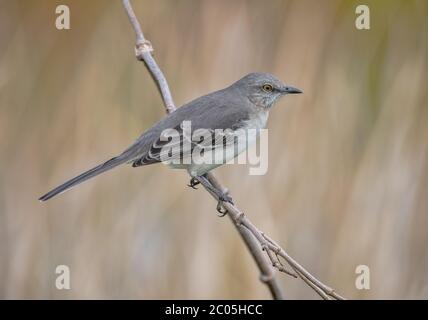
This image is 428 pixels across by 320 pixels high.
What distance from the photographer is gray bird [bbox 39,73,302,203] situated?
12.0ft

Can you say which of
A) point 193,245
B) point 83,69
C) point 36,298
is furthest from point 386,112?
point 36,298

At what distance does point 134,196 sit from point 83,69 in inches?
34.2

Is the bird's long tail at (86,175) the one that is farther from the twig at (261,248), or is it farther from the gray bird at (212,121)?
the twig at (261,248)

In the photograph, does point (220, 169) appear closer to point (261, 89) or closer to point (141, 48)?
point (261, 89)

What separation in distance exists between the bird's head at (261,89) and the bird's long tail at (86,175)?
82 centimetres

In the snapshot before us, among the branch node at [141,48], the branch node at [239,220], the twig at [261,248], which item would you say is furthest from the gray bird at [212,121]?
the branch node at [239,220]

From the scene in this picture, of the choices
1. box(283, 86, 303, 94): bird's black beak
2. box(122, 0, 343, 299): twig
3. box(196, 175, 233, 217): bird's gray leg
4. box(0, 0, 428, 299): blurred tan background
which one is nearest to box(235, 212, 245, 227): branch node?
box(122, 0, 343, 299): twig

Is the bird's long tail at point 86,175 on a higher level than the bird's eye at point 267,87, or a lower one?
lower

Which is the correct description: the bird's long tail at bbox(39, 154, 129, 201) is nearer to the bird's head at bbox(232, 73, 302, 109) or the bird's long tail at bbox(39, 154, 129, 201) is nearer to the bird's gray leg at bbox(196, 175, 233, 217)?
the bird's gray leg at bbox(196, 175, 233, 217)

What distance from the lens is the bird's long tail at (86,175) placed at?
3.43 m

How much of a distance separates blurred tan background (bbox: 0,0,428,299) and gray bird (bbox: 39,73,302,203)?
0.46 meters

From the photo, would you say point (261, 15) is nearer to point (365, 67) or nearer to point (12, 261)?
point (365, 67)

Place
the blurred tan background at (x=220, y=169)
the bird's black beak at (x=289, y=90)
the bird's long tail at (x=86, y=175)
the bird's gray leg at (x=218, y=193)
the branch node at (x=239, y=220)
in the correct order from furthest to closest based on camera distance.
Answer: the blurred tan background at (x=220, y=169) < the bird's black beak at (x=289, y=90) < the bird's gray leg at (x=218, y=193) < the bird's long tail at (x=86, y=175) < the branch node at (x=239, y=220)

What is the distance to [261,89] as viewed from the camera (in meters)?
4.16
